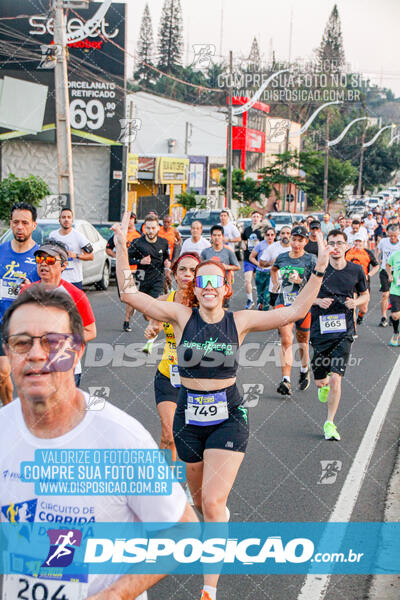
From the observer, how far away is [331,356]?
27.1 ft

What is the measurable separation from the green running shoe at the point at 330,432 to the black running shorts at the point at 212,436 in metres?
3.05

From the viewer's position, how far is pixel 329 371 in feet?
27.1

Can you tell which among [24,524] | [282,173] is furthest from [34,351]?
[282,173]

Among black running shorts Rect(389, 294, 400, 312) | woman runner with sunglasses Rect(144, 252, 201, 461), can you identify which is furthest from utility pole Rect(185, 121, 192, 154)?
woman runner with sunglasses Rect(144, 252, 201, 461)

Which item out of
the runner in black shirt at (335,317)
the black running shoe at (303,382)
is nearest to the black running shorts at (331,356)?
the runner in black shirt at (335,317)

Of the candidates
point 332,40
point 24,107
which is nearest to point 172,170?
point 24,107

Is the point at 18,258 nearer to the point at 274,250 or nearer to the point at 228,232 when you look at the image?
the point at 274,250

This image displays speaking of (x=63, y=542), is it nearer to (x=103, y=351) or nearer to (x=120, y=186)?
(x=103, y=351)

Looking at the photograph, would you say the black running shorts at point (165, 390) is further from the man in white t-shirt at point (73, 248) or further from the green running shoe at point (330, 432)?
the man in white t-shirt at point (73, 248)

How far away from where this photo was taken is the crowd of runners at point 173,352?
235cm

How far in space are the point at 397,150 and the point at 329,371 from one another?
93147 millimetres

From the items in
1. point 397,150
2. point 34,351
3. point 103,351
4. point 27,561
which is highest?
point 397,150

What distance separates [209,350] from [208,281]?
1.46 ft

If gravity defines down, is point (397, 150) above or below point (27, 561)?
above
